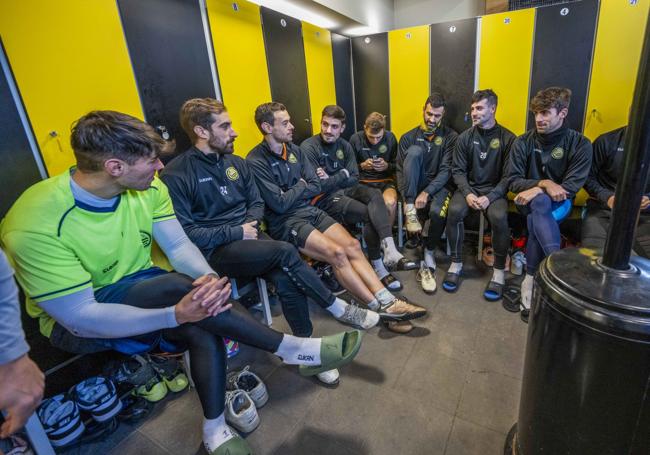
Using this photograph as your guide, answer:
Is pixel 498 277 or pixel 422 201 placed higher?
pixel 422 201

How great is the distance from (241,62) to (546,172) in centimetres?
229

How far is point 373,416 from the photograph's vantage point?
1.39 metres

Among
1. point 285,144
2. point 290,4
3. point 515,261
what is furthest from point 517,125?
point 290,4

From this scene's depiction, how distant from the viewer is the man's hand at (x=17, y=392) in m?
0.68

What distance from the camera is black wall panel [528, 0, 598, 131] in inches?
99.3

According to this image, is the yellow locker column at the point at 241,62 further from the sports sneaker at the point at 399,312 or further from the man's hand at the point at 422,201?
the sports sneaker at the point at 399,312

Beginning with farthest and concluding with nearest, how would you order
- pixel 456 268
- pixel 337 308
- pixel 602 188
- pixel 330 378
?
pixel 456 268, pixel 602 188, pixel 337 308, pixel 330 378

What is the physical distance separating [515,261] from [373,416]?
168 centimetres

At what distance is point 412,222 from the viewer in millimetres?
2590

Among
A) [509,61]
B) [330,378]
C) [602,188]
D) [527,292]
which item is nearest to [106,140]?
[330,378]

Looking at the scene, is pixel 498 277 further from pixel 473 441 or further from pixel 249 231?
pixel 249 231

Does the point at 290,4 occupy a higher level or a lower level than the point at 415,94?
higher

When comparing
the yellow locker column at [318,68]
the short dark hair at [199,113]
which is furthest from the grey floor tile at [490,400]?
the yellow locker column at [318,68]

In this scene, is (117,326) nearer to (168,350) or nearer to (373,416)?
(168,350)
